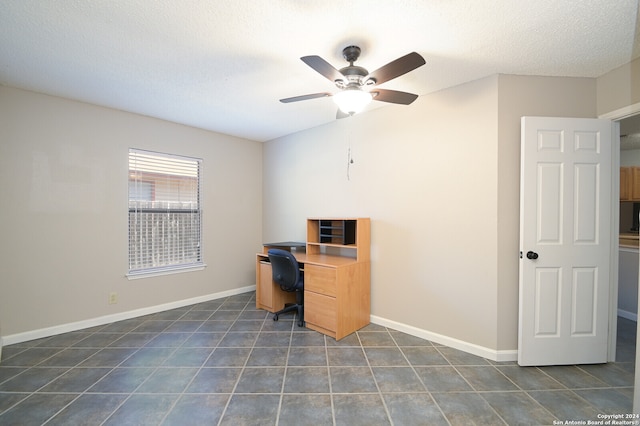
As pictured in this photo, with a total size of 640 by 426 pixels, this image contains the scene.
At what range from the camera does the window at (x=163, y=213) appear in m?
3.28

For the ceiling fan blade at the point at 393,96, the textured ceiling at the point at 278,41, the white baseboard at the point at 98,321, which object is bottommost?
the white baseboard at the point at 98,321

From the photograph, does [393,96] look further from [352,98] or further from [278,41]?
[278,41]

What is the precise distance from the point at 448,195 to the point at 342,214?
1306 millimetres

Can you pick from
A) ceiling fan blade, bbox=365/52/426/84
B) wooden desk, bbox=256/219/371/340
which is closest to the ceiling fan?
ceiling fan blade, bbox=365/52/426/84

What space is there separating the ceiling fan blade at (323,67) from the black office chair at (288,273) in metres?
1.82

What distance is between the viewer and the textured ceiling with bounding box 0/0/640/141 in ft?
5.13

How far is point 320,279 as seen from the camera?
280 centimetres

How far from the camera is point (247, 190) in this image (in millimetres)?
4363

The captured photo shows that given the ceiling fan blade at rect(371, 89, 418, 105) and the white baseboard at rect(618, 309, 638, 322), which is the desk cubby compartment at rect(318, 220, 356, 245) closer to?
the ceiling fan blade at rect(371, 89, 418, 105)

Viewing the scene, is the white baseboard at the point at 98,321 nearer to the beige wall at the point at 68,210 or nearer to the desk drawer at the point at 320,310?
the beige wall at the point at 68,210

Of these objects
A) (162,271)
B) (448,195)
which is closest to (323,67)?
(448,195)

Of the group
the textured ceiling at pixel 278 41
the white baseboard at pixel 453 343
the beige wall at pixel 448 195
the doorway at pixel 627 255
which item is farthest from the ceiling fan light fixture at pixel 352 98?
the doorway at pixel 627 255

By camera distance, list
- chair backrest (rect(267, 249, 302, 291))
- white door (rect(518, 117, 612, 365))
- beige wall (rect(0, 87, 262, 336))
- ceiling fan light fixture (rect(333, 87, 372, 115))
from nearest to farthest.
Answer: ceiling fan light fixture (rect(333, 87, 372, 115)) → white door (rect(518, 117, 612, 365)) → beige wall (rect(0, 87, 262, 336)) → chair backrest (rect(267, 249, 302, 291))

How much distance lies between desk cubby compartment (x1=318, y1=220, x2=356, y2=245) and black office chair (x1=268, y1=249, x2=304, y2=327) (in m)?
0.56
